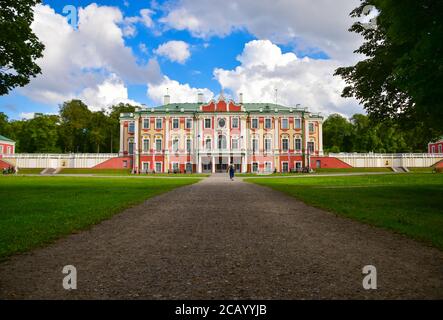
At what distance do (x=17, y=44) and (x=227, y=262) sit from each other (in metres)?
18.0

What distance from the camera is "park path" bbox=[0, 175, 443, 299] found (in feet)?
13.5

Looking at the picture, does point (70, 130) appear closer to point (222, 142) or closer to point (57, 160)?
point (57, 160)

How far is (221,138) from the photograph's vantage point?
212 feet

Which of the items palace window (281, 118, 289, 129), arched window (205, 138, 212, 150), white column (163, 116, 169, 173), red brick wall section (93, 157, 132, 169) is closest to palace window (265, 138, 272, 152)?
palace window (281, 118, 289, 129)

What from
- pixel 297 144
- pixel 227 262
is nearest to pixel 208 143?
pixel 297 144

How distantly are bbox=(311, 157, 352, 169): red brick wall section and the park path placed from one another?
56509 millimetres

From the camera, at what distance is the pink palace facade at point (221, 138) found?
2527 inches

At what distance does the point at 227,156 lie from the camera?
63.3 meters

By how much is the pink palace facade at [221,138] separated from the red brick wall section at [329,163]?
197mm

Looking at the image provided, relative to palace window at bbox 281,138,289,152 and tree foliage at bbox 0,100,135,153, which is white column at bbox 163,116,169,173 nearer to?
tree foliage at bbox 0,100,135,153

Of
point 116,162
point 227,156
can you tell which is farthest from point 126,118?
point 227,156

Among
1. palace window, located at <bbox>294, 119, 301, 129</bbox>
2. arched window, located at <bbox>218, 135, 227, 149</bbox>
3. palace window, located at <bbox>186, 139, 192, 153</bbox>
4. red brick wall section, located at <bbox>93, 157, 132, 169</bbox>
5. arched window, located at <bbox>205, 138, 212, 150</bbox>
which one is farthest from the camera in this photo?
palace window, located at <bbox>294, 119, 301, 129</bbox>

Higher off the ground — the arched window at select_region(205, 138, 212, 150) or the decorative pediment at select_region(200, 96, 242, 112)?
the decorative pediment at select_region(200, 96, 242, 112)

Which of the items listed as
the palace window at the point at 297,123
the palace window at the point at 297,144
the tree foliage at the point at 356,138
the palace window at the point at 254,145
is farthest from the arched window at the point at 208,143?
the tree foliage at the point at 356,138
